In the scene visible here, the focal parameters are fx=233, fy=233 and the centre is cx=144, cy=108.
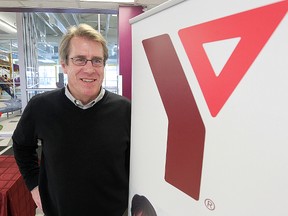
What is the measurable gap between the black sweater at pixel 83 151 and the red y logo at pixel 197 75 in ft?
1.44

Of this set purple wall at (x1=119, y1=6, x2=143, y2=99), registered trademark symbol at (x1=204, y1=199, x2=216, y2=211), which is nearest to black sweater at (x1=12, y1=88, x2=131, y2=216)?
registered trademark symbol at (x1=204, y1=199, x2=216, y2=211)

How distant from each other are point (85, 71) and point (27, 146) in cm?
62

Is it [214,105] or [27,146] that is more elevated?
[214,105]

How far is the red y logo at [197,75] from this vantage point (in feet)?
1.69

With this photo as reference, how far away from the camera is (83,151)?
1.16m

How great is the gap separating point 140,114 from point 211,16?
0.48m

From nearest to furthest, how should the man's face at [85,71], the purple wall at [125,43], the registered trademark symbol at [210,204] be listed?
1. the registered trademark symbol at [210,204]
2. the man's face at [85,71]
3. the purple wall at [125,43]

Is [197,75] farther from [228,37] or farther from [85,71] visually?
[85,71]

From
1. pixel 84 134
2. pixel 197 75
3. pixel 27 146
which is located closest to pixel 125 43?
pixel 27 146

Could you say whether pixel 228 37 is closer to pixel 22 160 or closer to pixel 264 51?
pixel 264 51

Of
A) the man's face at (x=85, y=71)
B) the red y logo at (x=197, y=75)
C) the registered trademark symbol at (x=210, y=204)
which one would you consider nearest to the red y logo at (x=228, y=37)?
the red y logo at (x=197, y=75)

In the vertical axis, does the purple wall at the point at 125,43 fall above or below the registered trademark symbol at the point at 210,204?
above

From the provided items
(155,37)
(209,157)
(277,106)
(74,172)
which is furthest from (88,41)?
(277,106)

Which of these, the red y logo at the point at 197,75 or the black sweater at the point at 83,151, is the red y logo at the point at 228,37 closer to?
the red y logo at the point at 197,75
